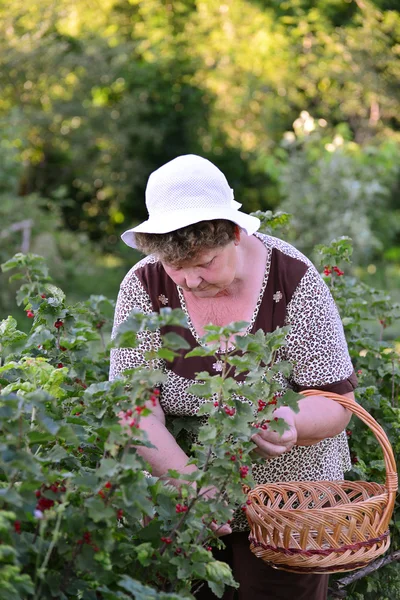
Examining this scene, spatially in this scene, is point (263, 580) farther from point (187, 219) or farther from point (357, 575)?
point (187, 219)

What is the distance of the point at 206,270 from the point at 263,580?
0.86m

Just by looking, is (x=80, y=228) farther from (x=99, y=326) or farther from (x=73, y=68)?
(x=99, y=326)

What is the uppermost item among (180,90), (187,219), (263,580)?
(187,219)

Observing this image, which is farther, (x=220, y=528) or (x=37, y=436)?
(x=220, y=528)

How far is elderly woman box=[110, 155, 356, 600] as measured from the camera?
204 cm

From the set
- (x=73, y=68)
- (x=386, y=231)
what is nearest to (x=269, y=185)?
(x=386, y=231)

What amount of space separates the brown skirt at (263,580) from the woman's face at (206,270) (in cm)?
71

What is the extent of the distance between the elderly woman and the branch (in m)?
0.13

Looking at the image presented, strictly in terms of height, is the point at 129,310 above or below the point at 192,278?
below

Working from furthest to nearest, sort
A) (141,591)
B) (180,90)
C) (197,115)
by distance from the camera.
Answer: (180,90) < (197,115) < (141,591)

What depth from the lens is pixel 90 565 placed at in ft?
4.92

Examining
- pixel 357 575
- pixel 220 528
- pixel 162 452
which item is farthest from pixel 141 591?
pixel 357 575

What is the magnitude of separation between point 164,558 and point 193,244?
2.27 feet

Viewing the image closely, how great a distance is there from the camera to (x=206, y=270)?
2.09 meters
